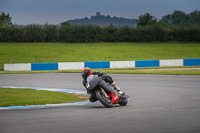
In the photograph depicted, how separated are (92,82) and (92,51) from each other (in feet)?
166

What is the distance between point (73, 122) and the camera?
24.6 ft

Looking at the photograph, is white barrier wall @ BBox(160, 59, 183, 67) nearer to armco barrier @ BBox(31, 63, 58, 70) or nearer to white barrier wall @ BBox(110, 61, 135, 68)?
white barrier wall @ BBox(110, 61, 135, 68)

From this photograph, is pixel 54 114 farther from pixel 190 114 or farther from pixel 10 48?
pixel 10 48

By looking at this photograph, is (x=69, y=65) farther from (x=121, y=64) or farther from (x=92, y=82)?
(x=92, y=82)

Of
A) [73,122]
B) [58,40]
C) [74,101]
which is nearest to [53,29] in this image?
[58,40]

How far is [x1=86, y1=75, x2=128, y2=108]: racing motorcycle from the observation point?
9680mm

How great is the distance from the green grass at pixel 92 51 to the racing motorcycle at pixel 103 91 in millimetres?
39296

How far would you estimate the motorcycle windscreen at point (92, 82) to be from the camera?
966cm

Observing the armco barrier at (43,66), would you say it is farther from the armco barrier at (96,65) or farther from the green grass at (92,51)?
the green grass at (92,51)

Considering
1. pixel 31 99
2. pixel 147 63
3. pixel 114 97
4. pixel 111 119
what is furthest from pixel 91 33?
pixel 111 119

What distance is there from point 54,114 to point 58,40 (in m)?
62.6

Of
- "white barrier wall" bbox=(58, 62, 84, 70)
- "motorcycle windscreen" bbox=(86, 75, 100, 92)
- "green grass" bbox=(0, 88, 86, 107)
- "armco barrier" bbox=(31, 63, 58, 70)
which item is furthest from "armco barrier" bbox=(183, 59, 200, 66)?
"motorcycle windscreen" bbox=(86, 75, 100, 92)

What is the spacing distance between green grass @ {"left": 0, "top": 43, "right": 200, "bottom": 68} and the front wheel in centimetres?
3952

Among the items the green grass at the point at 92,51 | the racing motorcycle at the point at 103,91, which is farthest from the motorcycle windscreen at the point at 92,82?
the green grass at the point at 92,51
